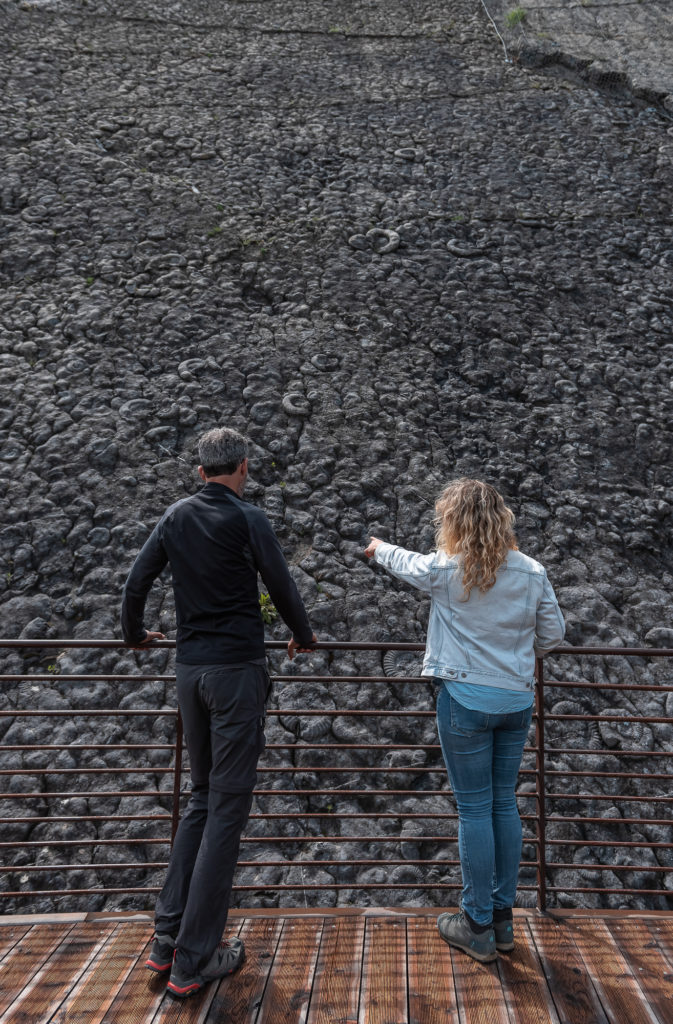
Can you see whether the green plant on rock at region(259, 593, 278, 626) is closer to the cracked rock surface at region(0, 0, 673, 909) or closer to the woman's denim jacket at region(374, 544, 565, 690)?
the cracked rock surface at region(0, 0, 673, 909)

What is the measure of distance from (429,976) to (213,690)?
3.86 feet

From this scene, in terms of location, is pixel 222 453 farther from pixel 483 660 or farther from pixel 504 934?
pixel 504 934

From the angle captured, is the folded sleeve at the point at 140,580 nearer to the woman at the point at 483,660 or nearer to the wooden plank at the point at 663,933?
the woman at the point at 483,660

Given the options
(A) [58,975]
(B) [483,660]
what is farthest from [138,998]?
(B) [483,660]

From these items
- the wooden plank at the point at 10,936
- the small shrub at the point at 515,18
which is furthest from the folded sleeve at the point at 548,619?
the small shrub at the point at 515,18

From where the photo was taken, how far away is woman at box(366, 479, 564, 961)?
2174 mm

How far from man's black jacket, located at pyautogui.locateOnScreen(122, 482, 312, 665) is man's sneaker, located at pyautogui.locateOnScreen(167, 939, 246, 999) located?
94 centimetres

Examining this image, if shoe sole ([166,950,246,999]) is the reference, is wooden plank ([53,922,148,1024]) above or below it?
below

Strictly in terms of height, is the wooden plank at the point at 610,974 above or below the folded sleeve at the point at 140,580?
below

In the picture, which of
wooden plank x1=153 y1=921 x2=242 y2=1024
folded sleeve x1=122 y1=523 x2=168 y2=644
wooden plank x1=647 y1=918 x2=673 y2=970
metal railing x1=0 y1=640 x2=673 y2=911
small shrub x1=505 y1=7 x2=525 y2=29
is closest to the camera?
wooden plank x1=153 y1=921 x2=242 y2=1024

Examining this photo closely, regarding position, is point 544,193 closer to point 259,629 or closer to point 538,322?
point 538,322

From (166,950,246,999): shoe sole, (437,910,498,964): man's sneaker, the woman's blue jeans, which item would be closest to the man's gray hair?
the woman's blue jeans

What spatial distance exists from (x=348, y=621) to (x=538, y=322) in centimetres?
353

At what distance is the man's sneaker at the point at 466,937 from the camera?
2.34 m
